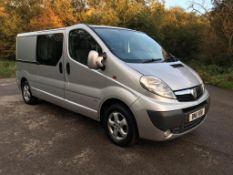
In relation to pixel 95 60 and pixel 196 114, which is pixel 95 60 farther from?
pixel 196 114

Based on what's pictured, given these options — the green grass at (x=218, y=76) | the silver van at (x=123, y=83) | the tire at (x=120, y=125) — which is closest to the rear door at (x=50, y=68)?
the silver van at (x=123, y=83)

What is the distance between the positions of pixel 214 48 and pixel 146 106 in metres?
11.9

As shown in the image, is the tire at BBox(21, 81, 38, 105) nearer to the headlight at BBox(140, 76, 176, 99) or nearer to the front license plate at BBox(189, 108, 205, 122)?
the headlight at BBox(140, 76, 176, 99)

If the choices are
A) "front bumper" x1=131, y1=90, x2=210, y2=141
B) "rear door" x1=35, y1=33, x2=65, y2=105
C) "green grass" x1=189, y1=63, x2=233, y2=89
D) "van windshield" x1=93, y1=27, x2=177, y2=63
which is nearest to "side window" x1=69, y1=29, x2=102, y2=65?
"van windshield" x1=93, y1=27, x2=177, y2=63

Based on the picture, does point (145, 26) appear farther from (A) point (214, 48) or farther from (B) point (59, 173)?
(B) point (59, 173)

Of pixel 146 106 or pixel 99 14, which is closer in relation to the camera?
pixel 146 106

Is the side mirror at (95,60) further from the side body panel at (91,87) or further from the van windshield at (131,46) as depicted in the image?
the van windshield at (131,46)

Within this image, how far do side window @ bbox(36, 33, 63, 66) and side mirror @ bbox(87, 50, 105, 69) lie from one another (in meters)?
1.20

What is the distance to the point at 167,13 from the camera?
25625mm

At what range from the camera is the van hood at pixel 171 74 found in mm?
3809

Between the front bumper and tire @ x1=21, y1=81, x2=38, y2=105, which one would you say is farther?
tire @ x1=21, y1=81, x2=38, y2=105

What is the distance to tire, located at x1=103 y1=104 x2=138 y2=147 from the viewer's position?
3.90m

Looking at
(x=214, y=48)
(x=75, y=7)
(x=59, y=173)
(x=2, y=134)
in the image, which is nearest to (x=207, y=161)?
(x=59, y=173)

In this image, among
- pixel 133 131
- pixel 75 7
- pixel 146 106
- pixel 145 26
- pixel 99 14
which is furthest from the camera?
pixel 75 7
